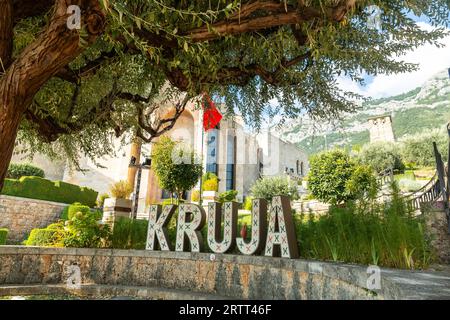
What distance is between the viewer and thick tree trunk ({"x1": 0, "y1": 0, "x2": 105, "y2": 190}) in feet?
9.19

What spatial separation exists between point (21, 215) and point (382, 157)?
34.3m

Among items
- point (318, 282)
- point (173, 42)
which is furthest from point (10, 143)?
point (318, 282)

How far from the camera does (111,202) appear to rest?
9.42m

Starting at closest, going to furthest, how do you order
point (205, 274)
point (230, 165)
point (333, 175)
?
point (205, 274) → point (333, 175) → point (230, 165)

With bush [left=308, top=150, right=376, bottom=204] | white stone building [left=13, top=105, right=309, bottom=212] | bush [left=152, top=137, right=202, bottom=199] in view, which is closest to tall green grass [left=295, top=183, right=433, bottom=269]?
bush [left=152, top=137, right=202, bottom=199]

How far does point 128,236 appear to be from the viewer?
7.51 metres

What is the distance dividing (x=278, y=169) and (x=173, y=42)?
3423 cm

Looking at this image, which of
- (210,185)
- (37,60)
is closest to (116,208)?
(37,60)

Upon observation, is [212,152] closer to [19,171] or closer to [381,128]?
[19,171]

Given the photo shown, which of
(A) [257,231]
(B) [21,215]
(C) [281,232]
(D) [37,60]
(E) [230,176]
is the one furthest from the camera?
(E) [230,176]

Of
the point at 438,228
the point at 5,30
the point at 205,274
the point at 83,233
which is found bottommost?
the point at 205,274

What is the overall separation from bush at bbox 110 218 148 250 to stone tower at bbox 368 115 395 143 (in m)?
50.6

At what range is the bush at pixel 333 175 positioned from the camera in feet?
70.6

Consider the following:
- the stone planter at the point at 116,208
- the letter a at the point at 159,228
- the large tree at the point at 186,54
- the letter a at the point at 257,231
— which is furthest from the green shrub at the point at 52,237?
the letter a at the point at 257,231
